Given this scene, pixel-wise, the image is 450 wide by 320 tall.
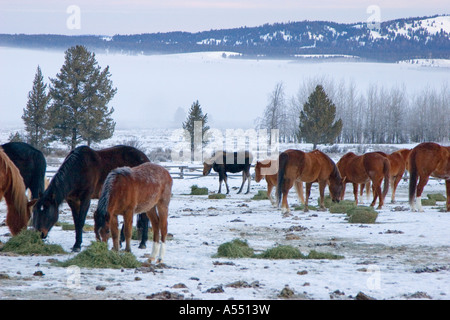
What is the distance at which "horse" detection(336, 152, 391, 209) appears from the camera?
1769cm

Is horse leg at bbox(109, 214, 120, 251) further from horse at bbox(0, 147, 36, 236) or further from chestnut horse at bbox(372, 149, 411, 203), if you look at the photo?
chestnut horse at bbox(372, 149, 411, 203)

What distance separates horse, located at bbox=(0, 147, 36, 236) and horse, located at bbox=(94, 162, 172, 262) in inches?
63.7

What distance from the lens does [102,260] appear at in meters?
8.09

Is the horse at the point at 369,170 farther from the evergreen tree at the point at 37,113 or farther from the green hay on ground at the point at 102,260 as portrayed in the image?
the evergreen tree at the point at 37,113

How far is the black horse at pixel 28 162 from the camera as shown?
11.2 metres

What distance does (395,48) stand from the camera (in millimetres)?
157625

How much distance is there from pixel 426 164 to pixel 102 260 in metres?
10.9

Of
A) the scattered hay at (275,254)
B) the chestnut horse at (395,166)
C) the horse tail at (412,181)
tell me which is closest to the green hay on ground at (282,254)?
the scattered hay at (275,254)

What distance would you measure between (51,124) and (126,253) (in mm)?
42257

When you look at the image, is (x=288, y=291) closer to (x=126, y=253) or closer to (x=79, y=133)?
(x=126, y=253)

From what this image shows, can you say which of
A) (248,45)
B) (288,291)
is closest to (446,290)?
(288,291)

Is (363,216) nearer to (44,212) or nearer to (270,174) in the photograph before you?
(270,174)

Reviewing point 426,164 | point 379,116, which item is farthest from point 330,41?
point 426,164
